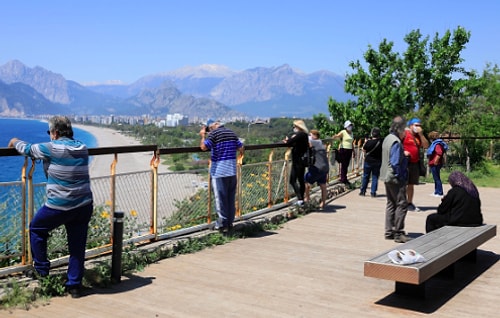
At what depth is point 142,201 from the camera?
7887 mm

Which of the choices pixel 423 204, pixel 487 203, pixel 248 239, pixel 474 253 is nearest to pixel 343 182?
pixel 423 204

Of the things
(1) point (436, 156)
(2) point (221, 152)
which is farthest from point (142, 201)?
(1) point (436, 156)

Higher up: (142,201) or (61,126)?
(61,126)

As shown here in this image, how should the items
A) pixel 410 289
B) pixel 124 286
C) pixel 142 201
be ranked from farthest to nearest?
pixel 142 201 < pixel 124 286 < pixel 410 289

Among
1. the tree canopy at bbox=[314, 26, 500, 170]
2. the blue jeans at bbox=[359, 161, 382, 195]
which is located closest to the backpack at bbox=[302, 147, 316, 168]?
the blue jeans at bbox=[359, 161, 382, 195]

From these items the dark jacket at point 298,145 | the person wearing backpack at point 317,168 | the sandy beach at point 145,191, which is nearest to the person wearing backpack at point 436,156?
the person wearing backpack at point 317,168

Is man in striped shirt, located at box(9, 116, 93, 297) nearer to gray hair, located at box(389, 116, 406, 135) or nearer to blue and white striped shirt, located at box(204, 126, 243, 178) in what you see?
blue and white striped shirt, located at box(204, 126, 243, 178)

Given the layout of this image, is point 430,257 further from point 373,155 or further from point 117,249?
point 373,155

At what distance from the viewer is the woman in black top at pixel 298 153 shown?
11.3m

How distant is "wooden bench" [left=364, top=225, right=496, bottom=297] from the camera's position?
555 cm

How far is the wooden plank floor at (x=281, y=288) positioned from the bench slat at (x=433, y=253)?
1.15ft

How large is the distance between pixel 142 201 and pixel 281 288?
8.00 feet

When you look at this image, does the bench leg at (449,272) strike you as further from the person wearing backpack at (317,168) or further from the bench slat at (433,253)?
the person wearing backpack at (317,168)

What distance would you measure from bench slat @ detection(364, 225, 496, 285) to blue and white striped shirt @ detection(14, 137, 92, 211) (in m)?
2.85
